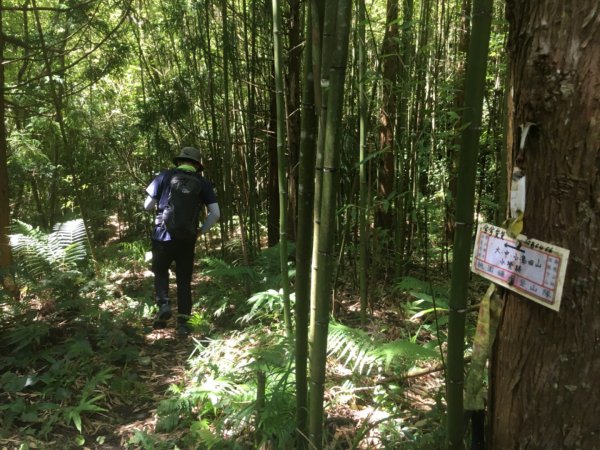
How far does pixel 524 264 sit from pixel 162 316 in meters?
3.01

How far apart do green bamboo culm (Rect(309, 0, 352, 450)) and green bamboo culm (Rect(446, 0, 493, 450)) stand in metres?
0.35

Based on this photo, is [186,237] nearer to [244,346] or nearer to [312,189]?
[244,346]

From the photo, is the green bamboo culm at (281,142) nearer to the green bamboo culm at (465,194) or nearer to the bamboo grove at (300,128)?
the bamboo grove at (300,128)

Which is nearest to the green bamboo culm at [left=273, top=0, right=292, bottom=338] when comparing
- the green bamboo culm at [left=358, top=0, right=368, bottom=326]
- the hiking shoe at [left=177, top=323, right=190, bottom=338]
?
the green bamboo culm at [left=358, top=0, right=368, bottom=326]

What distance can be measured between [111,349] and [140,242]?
3.00m

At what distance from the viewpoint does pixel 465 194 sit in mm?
1021

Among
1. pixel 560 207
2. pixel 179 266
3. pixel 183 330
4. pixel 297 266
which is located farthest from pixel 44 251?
pixel 560 207

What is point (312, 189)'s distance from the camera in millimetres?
1428

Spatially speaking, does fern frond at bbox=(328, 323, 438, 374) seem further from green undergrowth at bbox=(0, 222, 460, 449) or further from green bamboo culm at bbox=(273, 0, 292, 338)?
green bamboo culm at bbox=(273, 0, 292, 338)

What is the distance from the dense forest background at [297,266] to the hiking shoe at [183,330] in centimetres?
10

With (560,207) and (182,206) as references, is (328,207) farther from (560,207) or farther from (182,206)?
(182,206)

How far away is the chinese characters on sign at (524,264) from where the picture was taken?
36.3 inches

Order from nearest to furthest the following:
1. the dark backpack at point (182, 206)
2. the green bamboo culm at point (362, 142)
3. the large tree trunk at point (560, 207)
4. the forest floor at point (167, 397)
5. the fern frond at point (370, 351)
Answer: the large tree trunk at point (560, 207), the forest floor at point (167, 397), the fern frond at point (370, 351), the green bamboo culm at point (362, 142), the dark backpack at point (182, 206)

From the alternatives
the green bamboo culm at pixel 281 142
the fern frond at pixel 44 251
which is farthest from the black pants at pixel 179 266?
the green bamboo culm at pixel 281 142
